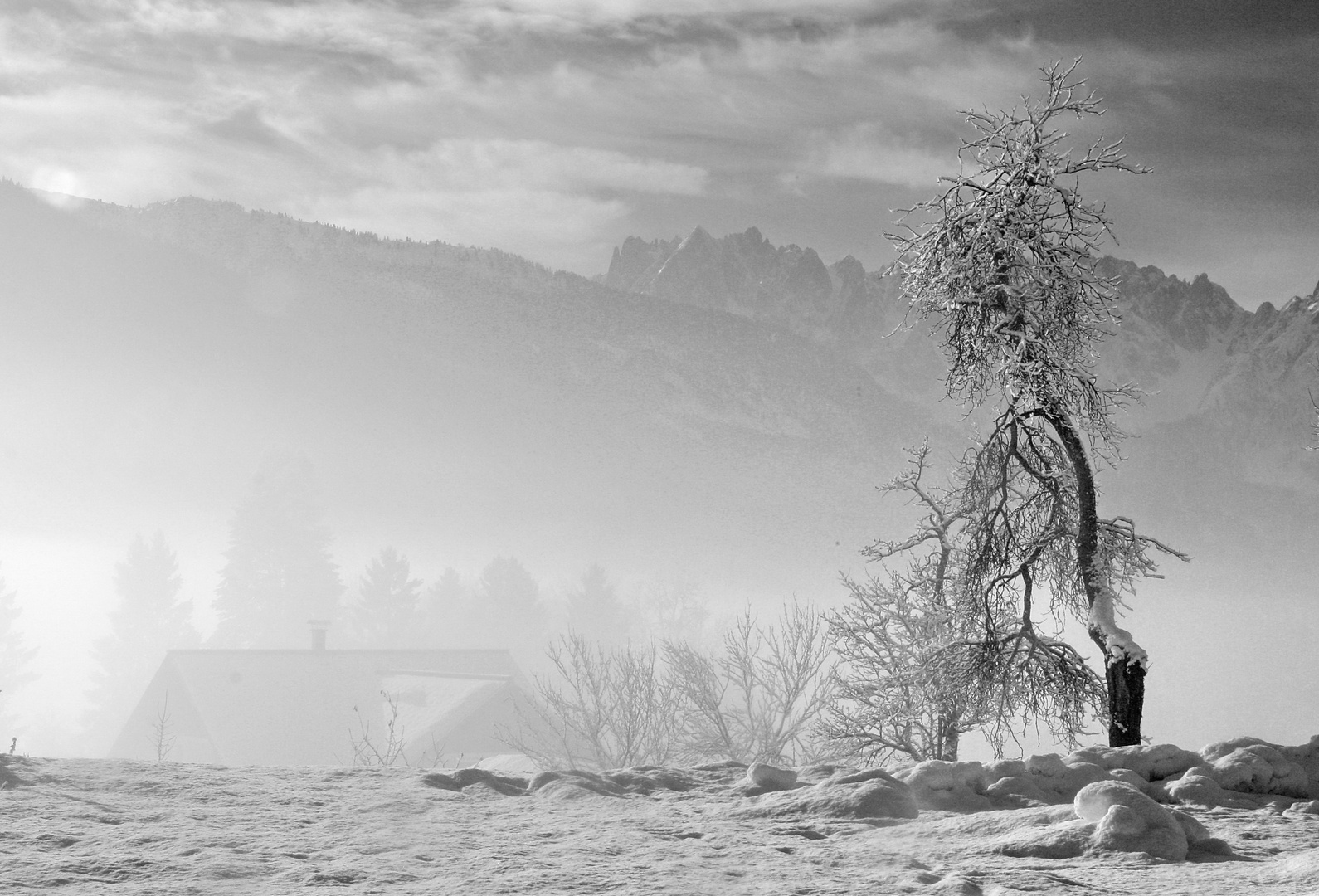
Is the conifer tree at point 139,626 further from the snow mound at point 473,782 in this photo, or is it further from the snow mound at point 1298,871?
the snow mound at point 1298,871

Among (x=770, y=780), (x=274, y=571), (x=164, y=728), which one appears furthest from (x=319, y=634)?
(x=770, y=780)

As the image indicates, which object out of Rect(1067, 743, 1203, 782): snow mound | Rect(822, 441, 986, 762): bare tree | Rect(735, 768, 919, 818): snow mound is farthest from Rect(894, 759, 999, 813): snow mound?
Rect(822, 441, 986, 762): bare tree

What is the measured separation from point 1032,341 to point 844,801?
619cm

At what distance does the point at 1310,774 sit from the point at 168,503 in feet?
671

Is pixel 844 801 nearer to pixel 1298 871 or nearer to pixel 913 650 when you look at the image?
pixel 1298 871

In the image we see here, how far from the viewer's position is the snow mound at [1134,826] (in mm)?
4395

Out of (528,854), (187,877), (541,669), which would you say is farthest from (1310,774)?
(541,669)

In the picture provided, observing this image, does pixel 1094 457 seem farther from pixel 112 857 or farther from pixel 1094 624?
pixel 112 857

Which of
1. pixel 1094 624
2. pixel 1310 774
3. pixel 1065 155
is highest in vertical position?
pixel 1065 155

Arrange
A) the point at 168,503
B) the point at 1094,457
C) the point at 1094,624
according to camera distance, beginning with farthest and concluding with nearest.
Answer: the point at 168,503
the point at 1094,457
the point at 1094,624

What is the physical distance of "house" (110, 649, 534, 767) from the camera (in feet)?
160

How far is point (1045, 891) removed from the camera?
3.83 meters

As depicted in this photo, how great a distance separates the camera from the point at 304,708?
2131 inches

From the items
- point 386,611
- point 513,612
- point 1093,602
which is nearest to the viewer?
point 1093,602
